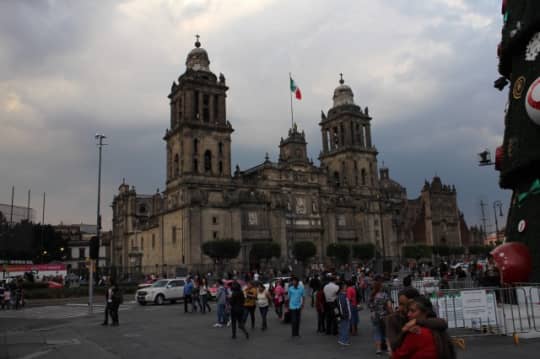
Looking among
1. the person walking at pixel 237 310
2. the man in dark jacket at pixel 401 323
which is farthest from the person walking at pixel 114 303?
the man in dark jacket at pixel 401 323

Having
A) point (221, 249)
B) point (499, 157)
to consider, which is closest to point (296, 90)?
point (221, 249)

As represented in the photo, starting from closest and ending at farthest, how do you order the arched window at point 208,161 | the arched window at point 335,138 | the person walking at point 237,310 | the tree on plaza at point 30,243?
the person walking at point 237,310 → the tree on plaza at point 30,243 → the arched window at point 208,161 → the arched window at point 335,138

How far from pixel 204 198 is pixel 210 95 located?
46.7 feet

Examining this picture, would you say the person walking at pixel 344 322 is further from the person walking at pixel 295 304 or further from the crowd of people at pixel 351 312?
the person walking at pixel 295 304

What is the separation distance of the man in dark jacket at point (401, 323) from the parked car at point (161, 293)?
24.6 meters

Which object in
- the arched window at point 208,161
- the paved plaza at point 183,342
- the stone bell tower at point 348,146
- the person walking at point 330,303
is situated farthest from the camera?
the stone bell tower at point 348,146

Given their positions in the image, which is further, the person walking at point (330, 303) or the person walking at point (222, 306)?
the person walking at point (222, 306)

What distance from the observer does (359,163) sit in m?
77.9

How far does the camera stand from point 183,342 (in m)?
13.5

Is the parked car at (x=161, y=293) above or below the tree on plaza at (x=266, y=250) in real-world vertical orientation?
below

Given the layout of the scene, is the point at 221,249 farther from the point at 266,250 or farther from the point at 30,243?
the point at 30,243

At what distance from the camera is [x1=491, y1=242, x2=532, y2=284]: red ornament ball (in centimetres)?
1494

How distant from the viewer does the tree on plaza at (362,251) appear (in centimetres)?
6650

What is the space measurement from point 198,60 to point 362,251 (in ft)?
114
